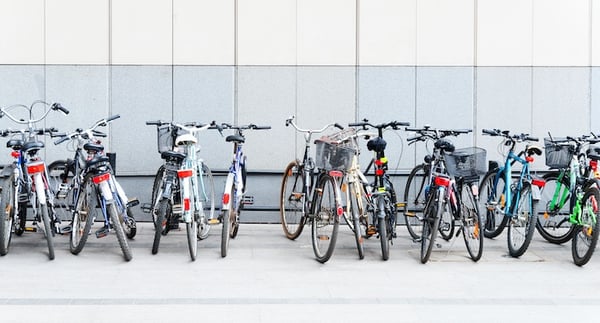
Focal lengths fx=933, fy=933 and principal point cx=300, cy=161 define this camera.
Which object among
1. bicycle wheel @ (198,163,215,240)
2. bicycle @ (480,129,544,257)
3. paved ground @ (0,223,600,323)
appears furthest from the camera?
bicycle wheel @ (198,163,215,240)

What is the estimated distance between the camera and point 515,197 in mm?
9047

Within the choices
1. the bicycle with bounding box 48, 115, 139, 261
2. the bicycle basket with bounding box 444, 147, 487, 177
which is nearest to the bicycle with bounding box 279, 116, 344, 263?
the bicycle basket with bounding box 444, 147, 487, 177

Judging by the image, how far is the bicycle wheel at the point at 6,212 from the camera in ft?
27.3

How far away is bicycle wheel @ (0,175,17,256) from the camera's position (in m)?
8.33

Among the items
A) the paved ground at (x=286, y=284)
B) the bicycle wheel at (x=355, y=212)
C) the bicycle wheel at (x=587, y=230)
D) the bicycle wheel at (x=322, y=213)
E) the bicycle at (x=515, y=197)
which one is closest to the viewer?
the paved ground at (x=286, y=284)

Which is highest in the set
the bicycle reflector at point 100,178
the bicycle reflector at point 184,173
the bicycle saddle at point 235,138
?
the bicycle saddle at point 235,138
